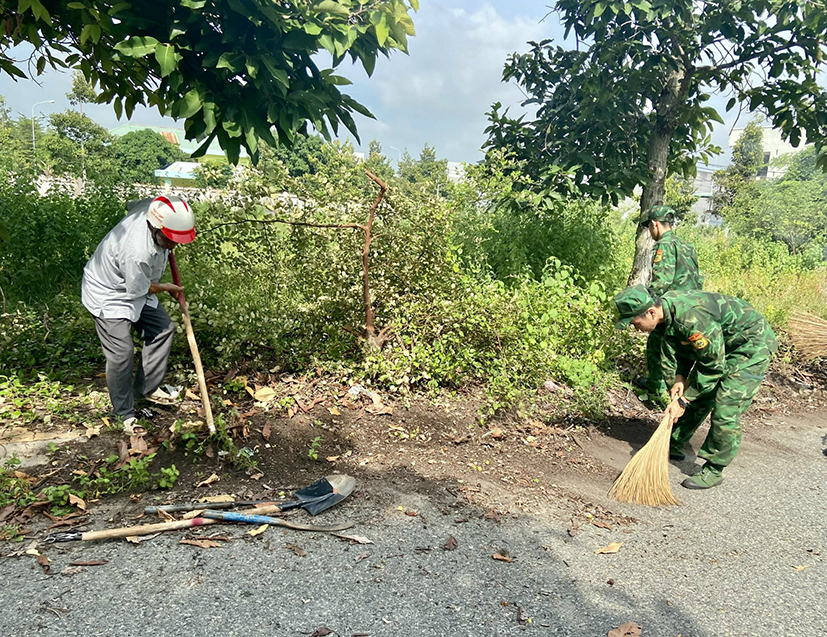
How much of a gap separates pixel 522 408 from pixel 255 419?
2.11 metres

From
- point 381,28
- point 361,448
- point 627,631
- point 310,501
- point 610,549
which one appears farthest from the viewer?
point 361,448

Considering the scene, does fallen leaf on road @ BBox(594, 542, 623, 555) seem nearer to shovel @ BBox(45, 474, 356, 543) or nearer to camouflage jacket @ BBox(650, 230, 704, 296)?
shovel @ BBox(45, 474, 356, 543)

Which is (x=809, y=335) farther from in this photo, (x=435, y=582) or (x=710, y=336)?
(x=435, y=582)

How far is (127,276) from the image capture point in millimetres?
3650

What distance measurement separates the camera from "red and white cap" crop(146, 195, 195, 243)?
360cm

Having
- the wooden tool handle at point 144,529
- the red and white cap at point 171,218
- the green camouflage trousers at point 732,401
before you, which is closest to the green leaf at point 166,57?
the red and white cap at point 171,218

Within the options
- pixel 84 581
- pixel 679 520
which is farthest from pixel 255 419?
pixel 679 520

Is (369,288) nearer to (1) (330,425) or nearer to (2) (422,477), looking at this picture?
(1) (330,425)

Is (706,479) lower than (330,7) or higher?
lower

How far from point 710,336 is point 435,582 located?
2495 mm

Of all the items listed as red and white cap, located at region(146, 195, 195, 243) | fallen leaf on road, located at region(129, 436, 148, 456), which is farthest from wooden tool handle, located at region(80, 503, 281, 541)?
red and white cap, located at region(146, 195, 195, 243)

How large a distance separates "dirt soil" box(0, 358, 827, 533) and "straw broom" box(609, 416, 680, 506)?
157 mm

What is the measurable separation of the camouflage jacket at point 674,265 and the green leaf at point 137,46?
4483 millimetres

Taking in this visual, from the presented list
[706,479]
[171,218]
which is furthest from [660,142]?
[171,218]
